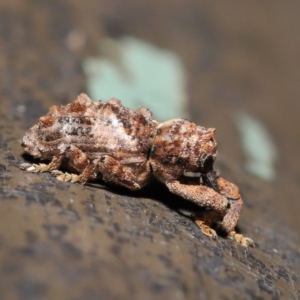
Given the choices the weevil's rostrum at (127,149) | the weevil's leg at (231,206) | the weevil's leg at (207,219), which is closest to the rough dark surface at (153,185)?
the weevil's leg at (207,219)

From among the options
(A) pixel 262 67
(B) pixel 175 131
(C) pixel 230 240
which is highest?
(A) pixel 262 67

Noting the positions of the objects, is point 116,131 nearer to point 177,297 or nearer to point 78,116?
point 78,116

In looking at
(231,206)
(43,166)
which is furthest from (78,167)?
(231,206)

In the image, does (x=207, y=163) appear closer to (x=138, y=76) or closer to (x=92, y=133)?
(x=92, y=133)

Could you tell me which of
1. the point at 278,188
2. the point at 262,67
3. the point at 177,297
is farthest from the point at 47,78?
the point at 262,67

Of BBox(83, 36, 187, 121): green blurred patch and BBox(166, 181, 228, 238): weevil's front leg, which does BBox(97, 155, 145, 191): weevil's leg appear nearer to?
BBox(166, 181, 228, 238): weevil's front leg

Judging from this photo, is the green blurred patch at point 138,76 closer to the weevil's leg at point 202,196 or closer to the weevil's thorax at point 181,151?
the weevil's thorax at point 181,151

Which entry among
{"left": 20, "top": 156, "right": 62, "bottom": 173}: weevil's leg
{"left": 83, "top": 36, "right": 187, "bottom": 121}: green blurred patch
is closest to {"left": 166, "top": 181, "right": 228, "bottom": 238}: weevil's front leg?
{"left": 20, "top": 156, "right": 62, "bottom": 173}: weevil's leg
